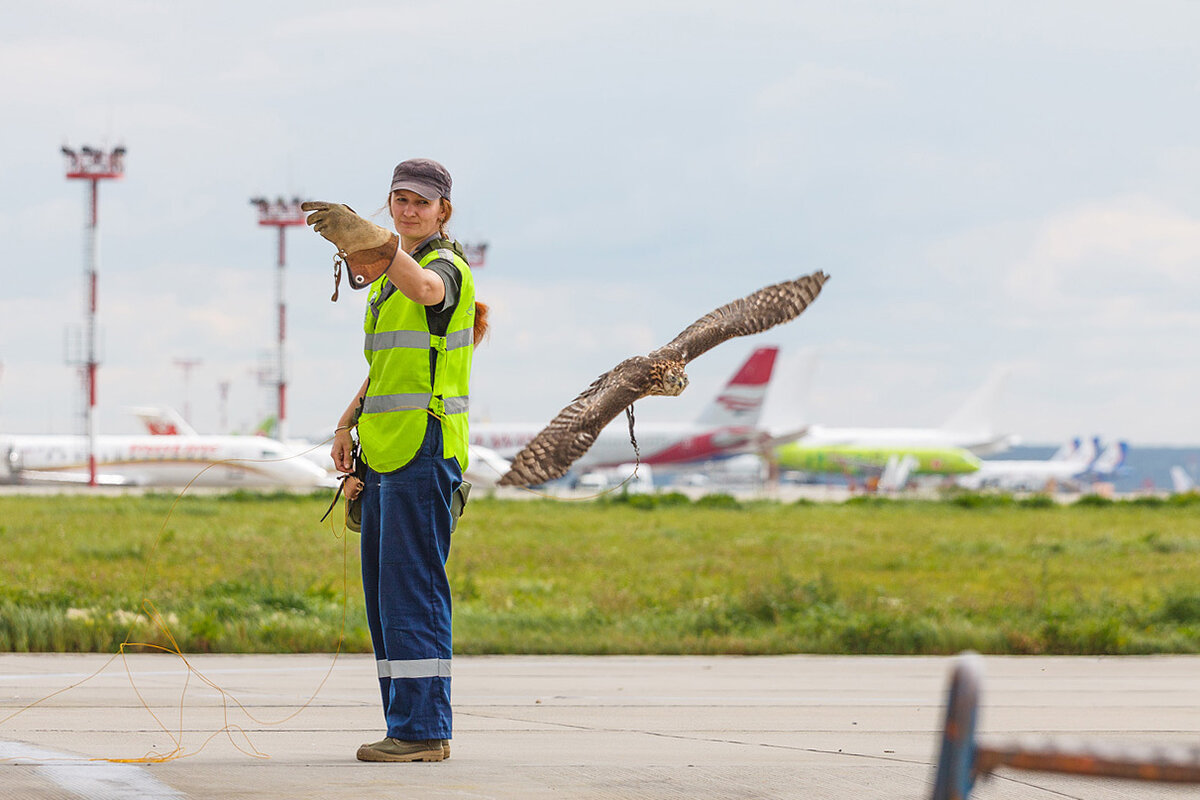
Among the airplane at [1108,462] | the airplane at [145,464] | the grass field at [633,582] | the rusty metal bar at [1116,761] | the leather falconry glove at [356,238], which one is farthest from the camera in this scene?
the airplane at [1108,462]

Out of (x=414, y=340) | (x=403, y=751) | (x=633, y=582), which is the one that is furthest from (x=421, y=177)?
(x=633, y=582)

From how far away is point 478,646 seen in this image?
980cm

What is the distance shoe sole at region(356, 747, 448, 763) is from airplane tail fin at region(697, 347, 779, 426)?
4410 cm

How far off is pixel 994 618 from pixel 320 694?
A: 6726 millimetres

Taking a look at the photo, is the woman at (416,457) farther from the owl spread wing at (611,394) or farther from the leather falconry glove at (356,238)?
the owl spread wing at (611,394)

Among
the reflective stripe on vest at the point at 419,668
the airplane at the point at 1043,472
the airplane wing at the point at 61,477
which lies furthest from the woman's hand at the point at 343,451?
the airplane at the point at 1043,472

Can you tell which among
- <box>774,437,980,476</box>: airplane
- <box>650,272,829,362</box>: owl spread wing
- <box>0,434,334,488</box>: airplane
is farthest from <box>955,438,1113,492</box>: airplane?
<box>650,272,829,362</box>: owl spread wing

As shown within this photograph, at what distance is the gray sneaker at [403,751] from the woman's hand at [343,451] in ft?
3.05

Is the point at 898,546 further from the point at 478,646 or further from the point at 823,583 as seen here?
the point at 478,646

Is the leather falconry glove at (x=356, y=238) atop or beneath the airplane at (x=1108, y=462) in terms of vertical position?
atop

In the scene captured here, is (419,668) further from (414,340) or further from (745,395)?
(745,395)

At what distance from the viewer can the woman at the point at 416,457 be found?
182 inches

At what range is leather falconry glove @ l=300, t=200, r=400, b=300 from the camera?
12.6ft

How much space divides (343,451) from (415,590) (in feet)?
1.83
